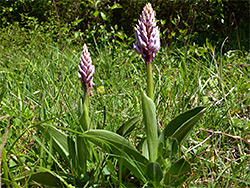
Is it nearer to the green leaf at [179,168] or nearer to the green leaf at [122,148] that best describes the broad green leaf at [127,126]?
the green leaf at [122,148]

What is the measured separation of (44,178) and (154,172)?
1.69 feet

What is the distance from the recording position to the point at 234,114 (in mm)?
2238

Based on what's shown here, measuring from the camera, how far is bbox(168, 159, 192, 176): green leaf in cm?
132

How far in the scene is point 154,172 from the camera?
4.22 ft

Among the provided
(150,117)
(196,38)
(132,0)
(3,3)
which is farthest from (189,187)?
(3,3)

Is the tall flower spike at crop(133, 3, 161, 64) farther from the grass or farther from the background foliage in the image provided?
the background foliage

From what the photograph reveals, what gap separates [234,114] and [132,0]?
4.03m

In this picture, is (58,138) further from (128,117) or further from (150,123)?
(128,117)

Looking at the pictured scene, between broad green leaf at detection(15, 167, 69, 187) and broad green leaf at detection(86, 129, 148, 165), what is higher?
broad green leaf at detection(86, 129, 148, 165)

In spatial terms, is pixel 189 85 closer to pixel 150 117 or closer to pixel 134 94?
pixel 134 94

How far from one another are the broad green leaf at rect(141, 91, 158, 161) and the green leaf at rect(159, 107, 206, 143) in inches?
3.1

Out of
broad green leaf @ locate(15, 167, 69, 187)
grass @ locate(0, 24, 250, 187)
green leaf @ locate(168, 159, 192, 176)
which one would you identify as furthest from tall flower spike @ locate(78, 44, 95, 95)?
green leaf @ locate(168, 159, 192, 176)

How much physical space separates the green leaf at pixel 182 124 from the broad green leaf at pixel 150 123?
78 mm

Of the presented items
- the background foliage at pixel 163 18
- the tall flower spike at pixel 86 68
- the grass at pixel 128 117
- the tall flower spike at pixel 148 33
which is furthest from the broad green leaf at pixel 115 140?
the background foliage at pixel 163 18
